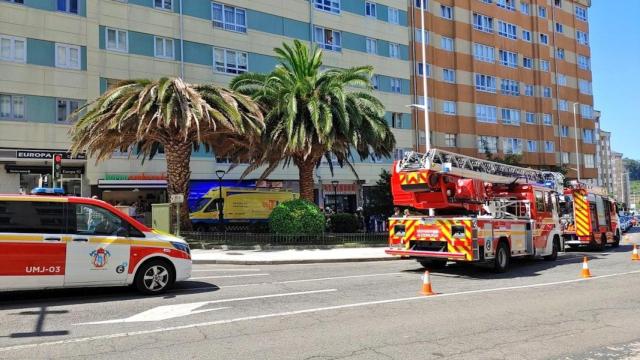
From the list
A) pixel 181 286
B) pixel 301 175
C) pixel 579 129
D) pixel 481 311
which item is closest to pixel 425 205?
pixel 481 311

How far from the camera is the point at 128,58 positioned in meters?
31.3

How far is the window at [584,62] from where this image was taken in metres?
64.4

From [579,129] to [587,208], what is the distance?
43.8m

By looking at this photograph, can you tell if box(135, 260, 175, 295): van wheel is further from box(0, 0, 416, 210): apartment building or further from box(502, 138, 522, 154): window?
box(502, 138, 522, 154): window

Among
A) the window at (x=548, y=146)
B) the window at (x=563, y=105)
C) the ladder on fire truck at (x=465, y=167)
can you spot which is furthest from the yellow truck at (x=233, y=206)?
the window at (x=563, y=105)

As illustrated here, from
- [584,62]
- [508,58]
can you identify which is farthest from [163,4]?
[584,62]

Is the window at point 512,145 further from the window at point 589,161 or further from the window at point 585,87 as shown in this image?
the window at point 585,87

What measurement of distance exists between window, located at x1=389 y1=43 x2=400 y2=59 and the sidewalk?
27.2m

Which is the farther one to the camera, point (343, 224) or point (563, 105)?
point (563, 105)

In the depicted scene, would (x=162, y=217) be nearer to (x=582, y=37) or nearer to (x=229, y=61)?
(x=229, y=61)

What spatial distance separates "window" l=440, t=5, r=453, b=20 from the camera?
48.9 meters

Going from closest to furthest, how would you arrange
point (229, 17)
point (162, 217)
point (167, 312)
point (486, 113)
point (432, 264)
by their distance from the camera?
point (167, 312) < point (432, 264) < point (162, 217) < point (229, 17) < point (486, 113)

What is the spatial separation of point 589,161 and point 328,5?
40947 millimetres

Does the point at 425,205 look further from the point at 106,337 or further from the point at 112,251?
the point at 106,337
